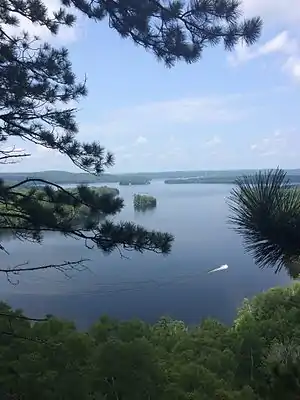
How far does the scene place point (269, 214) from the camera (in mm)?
2072

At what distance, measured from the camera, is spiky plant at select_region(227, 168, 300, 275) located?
2.06 meters

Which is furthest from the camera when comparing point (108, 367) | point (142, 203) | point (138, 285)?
point (142, 203)

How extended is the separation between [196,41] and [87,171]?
3.69ft

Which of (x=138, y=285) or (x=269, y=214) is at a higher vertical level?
(x=269, y=214)

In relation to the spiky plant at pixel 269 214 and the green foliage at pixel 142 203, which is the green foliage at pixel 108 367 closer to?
the spiky plant at pixel 269 214

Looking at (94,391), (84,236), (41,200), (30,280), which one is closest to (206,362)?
(94,391)

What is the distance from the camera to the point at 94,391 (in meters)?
3.07

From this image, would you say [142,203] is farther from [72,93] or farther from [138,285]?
[72,93]

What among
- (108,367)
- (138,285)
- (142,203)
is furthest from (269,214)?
(142,203)

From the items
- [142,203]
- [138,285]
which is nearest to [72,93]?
[138,285]

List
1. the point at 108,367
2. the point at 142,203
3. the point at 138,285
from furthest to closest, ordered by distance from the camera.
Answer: the point at 142,203
the point at 138,285
the point at 108,367

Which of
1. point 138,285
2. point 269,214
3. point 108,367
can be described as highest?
point 269,214

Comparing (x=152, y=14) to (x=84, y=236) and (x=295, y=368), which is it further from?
(x=295, y=368)

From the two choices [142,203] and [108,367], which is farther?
[142,203]
